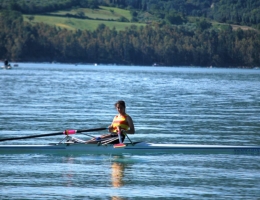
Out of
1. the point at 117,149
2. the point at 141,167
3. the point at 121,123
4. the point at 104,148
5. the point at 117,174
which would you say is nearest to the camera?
the point at 117,174

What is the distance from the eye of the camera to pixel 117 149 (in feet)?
72.1

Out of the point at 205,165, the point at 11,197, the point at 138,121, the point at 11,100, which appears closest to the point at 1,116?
the point at 138,121

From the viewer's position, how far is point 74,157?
73.0 feet

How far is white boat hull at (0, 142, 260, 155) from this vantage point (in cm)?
2203

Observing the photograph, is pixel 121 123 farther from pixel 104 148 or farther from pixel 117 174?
pixel 117 174

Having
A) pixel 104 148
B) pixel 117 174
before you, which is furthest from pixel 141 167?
pixel 104 148

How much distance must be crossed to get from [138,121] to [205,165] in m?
13.0

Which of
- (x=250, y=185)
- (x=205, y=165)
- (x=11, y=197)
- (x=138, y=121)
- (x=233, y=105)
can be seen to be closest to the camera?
(x=11, y=197)

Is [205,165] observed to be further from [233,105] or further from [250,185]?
[233,105]

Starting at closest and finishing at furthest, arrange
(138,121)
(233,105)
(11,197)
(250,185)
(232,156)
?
(11,197)
(250,185)
(232,156)
(138,121)
(233,105)

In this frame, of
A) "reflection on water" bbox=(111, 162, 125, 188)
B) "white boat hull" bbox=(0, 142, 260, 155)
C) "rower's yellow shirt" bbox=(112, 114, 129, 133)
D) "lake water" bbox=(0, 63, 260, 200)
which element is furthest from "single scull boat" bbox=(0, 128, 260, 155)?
"reflection on water" bbox=(111, 162, 125, 188)

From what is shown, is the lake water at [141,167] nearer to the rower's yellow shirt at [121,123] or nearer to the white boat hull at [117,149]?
the white boat hull at [117,149]

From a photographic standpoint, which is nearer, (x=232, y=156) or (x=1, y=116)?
(x=232, y=156)

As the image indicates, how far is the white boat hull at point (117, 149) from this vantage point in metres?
22.0
